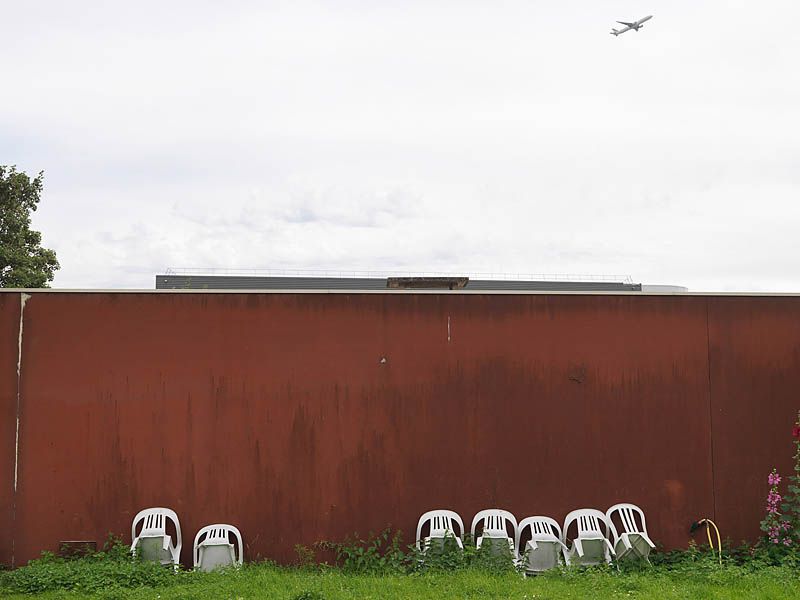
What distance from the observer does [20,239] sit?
17703 millimetres

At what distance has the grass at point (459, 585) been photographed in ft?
A: 15.8

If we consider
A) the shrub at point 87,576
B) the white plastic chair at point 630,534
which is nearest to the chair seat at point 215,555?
the shrub at point 87,576

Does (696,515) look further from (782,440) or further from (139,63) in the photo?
(139,63)

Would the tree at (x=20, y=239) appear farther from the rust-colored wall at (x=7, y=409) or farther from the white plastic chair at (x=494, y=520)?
the white plastic chair at (x=494, y=520)

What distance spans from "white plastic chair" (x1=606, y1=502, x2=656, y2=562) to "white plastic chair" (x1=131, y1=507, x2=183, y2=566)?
3721 millimetres

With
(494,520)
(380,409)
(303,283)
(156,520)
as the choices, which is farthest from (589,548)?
(303,283)

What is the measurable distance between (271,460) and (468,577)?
2.01 m

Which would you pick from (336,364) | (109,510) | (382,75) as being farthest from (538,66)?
(109,510)

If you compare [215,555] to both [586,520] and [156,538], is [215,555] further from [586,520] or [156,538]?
[586,520]

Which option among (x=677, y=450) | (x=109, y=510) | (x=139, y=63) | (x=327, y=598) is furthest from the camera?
(x=139, y=63)

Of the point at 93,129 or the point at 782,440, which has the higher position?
the point at 93,129

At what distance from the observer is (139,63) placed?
27.2 feet

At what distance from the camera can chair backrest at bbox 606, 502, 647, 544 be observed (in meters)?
6.05

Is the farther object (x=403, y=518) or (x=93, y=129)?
(x=93, y=129)
